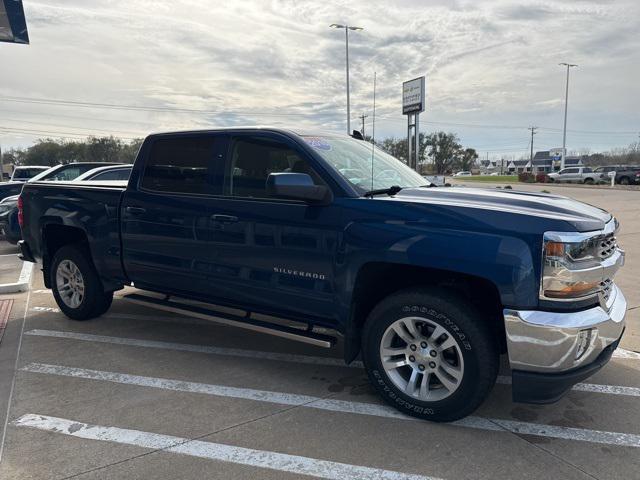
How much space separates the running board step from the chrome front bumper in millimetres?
1297

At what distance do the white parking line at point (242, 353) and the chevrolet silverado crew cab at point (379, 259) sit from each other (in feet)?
1.57

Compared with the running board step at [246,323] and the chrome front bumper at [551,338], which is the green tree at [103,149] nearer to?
the running board step at [246,323]

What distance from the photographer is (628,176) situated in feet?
129

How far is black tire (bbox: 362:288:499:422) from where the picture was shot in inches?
117

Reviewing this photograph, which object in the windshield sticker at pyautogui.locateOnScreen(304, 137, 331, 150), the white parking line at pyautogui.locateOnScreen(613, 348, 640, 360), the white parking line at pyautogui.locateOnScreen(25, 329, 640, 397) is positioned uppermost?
the windshield sticker at pyautogui.locateOnScreen(304, 137, 331, 150)

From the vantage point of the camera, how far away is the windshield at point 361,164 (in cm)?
362

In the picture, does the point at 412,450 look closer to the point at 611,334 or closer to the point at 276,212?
the point at 611,334

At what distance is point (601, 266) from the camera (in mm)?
2898

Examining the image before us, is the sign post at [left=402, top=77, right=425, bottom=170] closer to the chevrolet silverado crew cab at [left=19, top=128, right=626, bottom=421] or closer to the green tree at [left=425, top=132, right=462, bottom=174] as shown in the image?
the chevrolet silverado crew cab at [left=19, top=128, right=626, bottom=421]

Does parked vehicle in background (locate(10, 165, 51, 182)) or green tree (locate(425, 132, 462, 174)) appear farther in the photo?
green tree (locate(425, 132, 462, 174))

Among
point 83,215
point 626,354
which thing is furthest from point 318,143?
point 626,354

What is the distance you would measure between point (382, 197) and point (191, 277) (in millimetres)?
1873

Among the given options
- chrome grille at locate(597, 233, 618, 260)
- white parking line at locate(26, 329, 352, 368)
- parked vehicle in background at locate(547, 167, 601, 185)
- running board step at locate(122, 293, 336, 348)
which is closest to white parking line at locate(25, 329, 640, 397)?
white parking line at locate(26, 329, 352, 368)

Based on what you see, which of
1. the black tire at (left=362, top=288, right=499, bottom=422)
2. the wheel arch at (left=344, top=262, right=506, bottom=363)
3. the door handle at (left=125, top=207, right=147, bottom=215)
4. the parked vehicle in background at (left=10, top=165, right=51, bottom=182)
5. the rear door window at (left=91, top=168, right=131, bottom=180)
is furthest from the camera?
the parked vehicle in background at (left=10, top=165, right=51, bottom=182)
